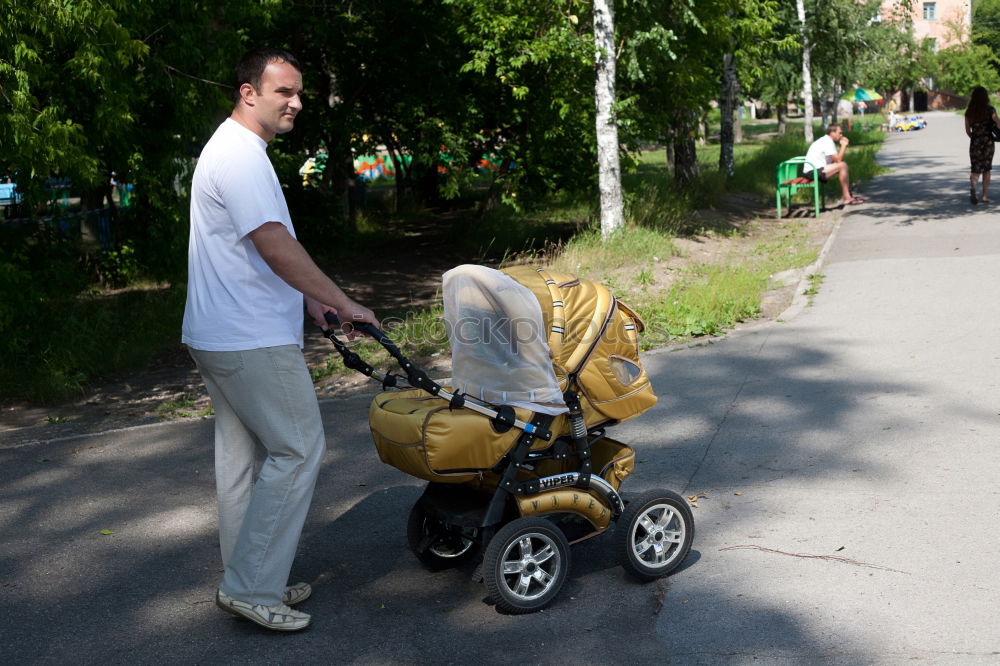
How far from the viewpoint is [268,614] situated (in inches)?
164

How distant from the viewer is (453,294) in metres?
4.39

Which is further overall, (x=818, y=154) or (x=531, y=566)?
(x=818, y=154)

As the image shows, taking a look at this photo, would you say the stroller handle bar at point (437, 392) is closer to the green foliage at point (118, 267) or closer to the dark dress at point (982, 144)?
the green foliage at point (118, 267)

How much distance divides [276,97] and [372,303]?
34.5 feet

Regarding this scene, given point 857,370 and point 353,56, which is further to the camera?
point 353,56

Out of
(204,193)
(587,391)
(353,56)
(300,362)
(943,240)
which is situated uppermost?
(353,56)

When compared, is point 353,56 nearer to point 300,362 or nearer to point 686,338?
point 686,338

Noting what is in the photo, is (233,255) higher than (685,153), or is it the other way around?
(233,255)

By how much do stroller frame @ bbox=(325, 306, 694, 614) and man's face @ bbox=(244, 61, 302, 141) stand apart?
768 millimetres

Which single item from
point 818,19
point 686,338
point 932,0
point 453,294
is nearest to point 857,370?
point 686,338

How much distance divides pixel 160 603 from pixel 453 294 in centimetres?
182

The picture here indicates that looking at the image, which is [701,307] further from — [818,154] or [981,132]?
[981,132]

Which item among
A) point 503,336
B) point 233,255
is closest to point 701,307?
point 503,336

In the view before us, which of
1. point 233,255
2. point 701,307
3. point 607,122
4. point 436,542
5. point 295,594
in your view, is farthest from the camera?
point 607,122
